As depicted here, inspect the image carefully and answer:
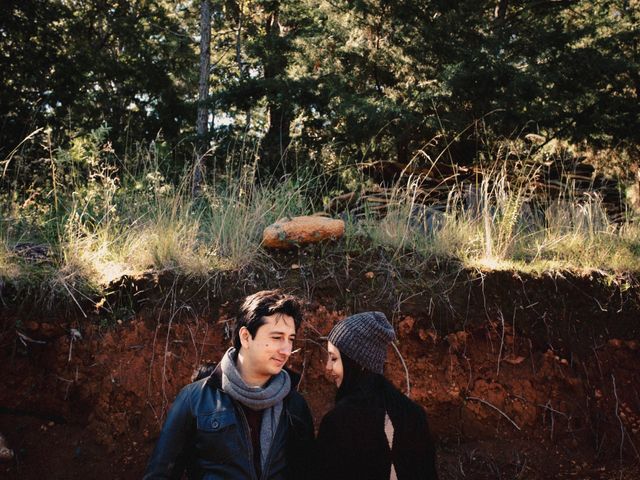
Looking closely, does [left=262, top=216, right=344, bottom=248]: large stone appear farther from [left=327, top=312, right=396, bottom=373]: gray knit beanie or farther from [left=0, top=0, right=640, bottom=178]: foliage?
[left=327, top=312, right=396, bottom=373]: gray knit beanie

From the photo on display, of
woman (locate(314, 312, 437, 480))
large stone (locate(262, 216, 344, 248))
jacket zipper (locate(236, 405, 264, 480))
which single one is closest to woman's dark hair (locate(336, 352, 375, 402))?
woman (locate(314, 312, 437, 480))

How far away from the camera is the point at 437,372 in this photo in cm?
412

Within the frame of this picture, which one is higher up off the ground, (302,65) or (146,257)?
(302,65)

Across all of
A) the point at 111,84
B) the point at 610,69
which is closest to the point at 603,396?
the point at 610,69

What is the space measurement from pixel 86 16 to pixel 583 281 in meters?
11.6

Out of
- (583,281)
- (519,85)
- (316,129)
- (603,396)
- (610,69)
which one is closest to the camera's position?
(603,396)

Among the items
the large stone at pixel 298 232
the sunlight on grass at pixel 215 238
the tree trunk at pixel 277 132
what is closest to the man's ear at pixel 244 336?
the sunlight on grass at pixel 215 238

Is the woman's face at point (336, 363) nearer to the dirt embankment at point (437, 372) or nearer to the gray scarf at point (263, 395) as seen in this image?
the gray scarf at point (263, 395)

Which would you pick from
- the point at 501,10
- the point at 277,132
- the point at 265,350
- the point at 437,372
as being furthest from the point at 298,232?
the point at 501,10

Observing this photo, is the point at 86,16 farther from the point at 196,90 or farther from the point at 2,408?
the point at 2,408

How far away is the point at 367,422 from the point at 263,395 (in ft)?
1.53

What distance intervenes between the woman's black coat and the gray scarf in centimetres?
24

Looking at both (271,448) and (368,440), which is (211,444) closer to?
(271,448)

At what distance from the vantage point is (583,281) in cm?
455
